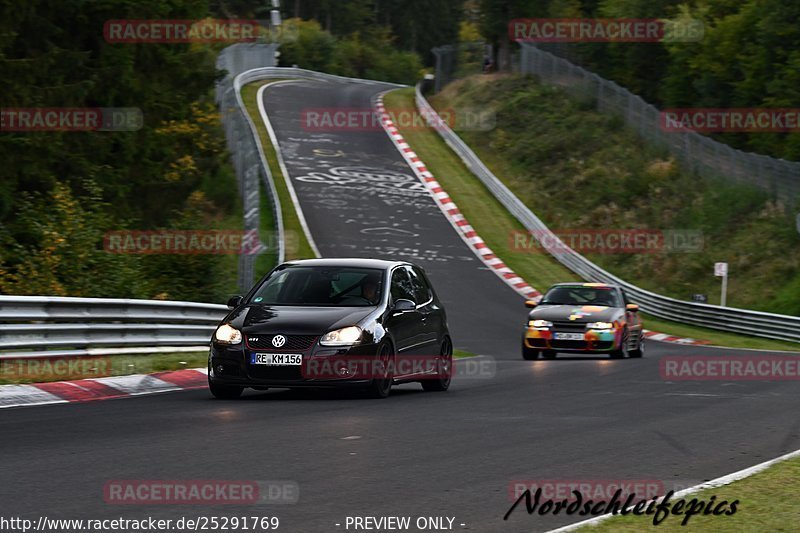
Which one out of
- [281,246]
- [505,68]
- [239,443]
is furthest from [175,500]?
[505,68]

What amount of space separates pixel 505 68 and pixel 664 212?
85.6ft

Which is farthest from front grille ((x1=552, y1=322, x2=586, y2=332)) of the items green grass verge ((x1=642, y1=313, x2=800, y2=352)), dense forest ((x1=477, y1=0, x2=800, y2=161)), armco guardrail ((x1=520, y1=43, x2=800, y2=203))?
dense forest ((x1=477, y1=0, x2=800, y2=161))

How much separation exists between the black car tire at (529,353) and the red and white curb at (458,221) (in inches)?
487

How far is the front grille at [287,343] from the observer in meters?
13.2

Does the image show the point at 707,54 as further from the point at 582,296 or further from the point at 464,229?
the point at 582,296

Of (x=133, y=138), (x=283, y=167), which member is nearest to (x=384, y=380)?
(x=133, y=138)

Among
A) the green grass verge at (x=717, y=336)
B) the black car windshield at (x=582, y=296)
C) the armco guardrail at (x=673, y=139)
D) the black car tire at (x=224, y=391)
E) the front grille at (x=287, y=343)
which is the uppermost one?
the armco guardrail at (x=673, y=139)

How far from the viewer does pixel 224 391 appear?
1371 cm

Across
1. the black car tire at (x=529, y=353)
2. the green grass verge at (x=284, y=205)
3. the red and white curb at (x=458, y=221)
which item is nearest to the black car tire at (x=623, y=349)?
the black car tire at (x=529, y=353)

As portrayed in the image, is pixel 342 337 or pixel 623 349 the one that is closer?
pixel 342 337

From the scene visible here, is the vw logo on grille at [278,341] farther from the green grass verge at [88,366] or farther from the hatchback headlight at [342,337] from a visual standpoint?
the green grass verge at [88,366]

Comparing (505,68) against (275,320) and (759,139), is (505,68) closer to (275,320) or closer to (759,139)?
(759,139)

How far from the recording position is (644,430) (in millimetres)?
11445

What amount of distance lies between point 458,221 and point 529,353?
22486 mm
